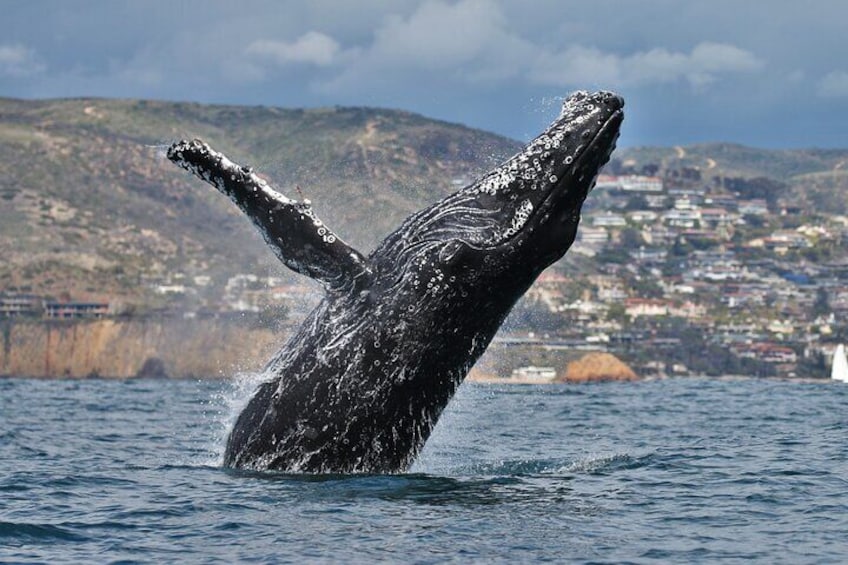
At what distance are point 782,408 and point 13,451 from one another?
579 inches

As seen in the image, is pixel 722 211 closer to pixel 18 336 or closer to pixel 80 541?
pixel 18 336

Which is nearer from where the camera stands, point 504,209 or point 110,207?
point 504,209

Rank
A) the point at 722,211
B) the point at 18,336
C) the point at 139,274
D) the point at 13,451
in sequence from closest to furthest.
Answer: the point at 13,451 < the point at 18,336 < the point at 139,274 < the point at 722,211

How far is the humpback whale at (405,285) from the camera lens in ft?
41.1

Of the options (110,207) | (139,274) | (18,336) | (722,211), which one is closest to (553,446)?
(18,336)

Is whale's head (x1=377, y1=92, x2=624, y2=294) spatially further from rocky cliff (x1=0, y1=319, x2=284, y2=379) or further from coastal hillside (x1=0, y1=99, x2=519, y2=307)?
rocky cliff (x1=0, y1=319, x2=284, y2=379)

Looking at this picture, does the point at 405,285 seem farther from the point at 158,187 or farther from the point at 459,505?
the point at 158,187

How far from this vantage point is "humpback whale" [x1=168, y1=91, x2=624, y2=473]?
1254 cm

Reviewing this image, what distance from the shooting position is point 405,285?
41.6 ft

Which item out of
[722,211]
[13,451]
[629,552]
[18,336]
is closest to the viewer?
[629,552]

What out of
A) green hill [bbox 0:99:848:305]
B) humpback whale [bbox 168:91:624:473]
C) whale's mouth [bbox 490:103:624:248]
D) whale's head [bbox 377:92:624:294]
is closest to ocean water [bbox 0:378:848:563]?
humpback whale [bbox 168:91:624:473]

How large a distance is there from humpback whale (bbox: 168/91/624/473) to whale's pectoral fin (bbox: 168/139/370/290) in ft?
0.04

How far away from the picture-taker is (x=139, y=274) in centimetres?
14038

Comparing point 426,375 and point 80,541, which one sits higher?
point 426,375
